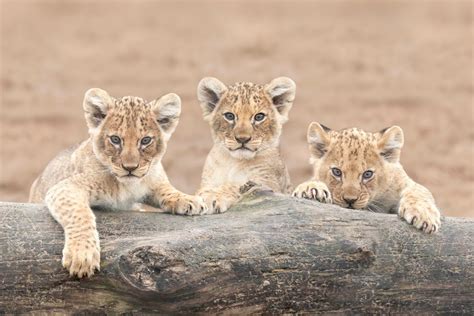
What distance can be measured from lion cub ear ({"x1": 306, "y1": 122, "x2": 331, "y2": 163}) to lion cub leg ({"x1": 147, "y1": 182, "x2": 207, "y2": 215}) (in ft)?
4.01

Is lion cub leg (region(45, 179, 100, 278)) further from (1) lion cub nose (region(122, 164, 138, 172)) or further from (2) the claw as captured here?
(2) the claw

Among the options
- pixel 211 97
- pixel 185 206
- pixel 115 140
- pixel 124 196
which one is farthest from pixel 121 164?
pixel 211 97

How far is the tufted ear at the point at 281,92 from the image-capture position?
8906 mm

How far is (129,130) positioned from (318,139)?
1707mm

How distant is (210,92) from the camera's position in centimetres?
893

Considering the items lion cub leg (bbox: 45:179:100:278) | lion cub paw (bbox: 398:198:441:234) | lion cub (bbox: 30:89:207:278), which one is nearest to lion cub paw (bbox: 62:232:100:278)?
lion cub leg (bbox: 45:179:100:278)

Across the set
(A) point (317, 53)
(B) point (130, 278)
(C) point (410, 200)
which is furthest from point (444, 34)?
(B) point (130, 278)

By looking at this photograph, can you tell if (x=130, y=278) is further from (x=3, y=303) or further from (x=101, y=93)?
(x=101, y=93)

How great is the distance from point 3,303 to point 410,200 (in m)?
2.69

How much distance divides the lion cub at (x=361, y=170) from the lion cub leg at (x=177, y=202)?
2.31 feet

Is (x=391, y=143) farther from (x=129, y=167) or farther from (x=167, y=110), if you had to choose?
(x=129, y=167)

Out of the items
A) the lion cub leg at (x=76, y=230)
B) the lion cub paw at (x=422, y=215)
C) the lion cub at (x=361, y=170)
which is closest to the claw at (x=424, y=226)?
the lion cub paw at (x=422, y=215)

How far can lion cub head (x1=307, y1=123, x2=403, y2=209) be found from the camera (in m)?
7.96

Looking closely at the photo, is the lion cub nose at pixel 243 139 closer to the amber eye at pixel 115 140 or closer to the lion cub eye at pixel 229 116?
the lion cub eye at pixel 229 116
